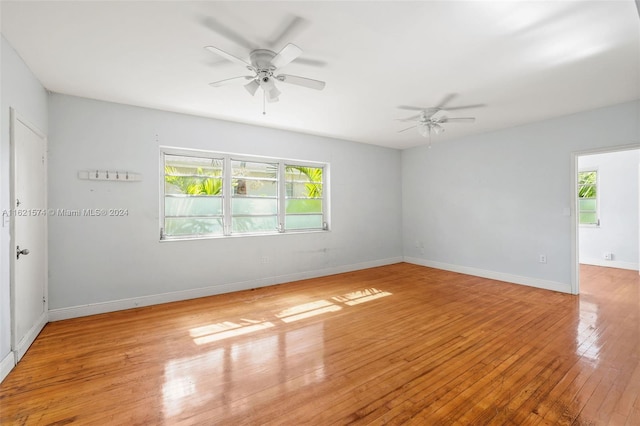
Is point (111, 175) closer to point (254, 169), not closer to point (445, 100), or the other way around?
point (254, 169)

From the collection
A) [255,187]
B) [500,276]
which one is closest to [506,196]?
[500,276]

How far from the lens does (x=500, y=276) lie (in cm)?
518

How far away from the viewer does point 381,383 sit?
2154 millimetres

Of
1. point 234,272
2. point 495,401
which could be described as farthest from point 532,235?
point 234,272

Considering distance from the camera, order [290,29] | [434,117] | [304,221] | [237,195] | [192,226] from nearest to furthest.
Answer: [290,29] < [434,117] < [192,226] < [237,195] < [304,221]

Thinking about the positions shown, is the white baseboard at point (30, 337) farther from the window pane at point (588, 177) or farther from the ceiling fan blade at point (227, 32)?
the window pane at point (588, 177)

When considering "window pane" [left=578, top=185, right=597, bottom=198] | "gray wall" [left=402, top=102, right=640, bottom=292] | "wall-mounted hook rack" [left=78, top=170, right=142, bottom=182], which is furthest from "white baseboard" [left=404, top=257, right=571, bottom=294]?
"wall-mounted hook rack" [left=78, top=170, right=142, bottom=182]

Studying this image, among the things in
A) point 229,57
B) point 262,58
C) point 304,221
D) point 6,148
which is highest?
point 262,58

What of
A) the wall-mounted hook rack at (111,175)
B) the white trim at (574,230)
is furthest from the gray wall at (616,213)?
the wall-mounted hook rack at (111,175)

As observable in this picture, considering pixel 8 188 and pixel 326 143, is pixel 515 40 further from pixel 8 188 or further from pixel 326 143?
pixel 8 188

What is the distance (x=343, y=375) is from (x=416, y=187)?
519cm

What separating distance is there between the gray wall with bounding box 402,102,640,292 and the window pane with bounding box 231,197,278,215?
11.1ft

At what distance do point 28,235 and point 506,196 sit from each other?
6.66 meters

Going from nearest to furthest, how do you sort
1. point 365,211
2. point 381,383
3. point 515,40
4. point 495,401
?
1. point 495,401
2. point 381,383
3. point 515,40
4. point 365,211
